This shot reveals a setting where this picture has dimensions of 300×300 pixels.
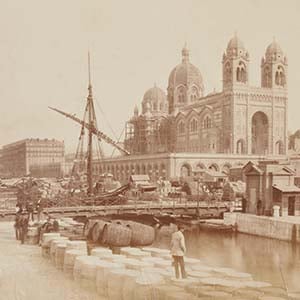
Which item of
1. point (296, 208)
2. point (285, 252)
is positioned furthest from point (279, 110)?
point (285, 252)

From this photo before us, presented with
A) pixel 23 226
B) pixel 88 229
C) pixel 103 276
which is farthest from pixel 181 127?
pixel 103 276

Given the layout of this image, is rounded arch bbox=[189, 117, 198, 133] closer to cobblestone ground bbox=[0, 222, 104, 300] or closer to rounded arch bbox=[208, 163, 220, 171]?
rounded arch bbox=[208, 163, 220, 171]

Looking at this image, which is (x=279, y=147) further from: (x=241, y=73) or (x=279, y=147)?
(x=241, y=73)

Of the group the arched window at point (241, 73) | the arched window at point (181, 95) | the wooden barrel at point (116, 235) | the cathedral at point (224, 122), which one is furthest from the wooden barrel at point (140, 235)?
the arched window at point (181, 95)

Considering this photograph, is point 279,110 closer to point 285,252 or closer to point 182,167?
point 182,167

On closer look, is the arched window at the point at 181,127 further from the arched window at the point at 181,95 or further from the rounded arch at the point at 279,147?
the rounded arch at the point at 279,147

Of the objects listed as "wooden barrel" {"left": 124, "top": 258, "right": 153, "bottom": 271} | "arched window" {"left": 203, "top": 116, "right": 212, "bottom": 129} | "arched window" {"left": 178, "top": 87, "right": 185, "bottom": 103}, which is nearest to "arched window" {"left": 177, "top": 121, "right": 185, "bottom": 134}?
"arched window" {"left": 203, "top": 116, "right": 212, "bottom": 129}

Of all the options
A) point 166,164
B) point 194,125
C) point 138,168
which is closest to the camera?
point 138,168
